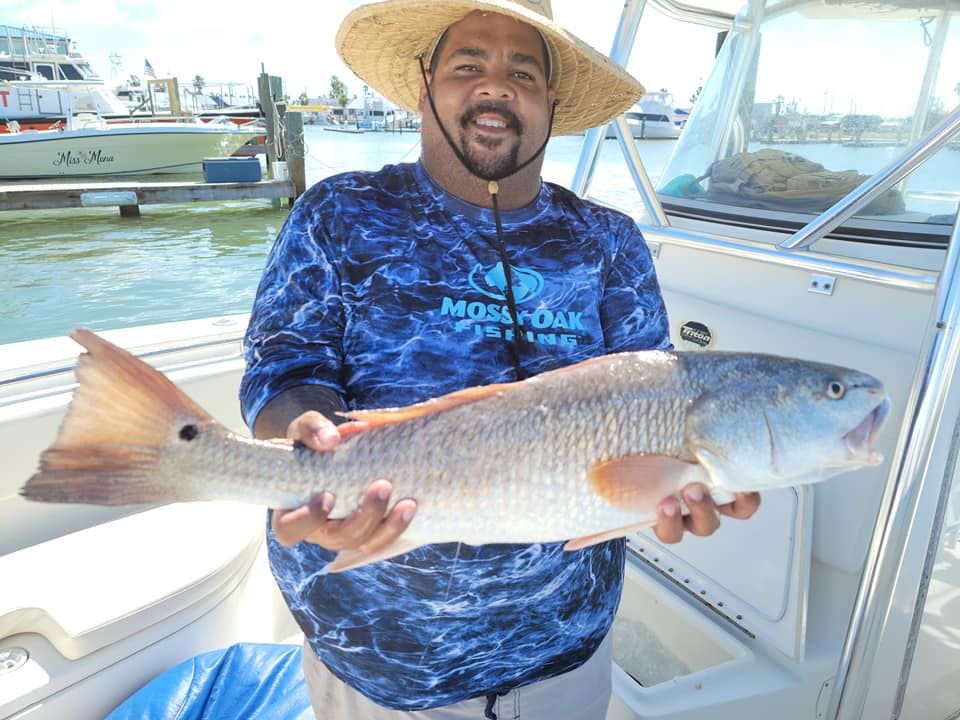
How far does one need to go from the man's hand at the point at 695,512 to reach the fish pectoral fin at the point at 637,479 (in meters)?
0.05

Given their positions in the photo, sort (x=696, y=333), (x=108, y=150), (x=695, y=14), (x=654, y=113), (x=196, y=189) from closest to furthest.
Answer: (x=696, y=333) → (x=695, y=14) → (x=654, y=113) → (x=196, y=189) → (x=108, y=150)

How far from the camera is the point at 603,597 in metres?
2.00

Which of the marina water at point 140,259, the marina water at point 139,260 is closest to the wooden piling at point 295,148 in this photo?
the marina water at point 139,260

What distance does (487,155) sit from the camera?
197 centimetres

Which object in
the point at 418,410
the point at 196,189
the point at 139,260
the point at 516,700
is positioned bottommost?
the point at 139,260

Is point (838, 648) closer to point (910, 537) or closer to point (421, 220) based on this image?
point (910, 537)

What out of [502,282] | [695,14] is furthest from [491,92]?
[695,14]

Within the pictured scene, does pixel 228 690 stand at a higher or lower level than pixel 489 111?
lower

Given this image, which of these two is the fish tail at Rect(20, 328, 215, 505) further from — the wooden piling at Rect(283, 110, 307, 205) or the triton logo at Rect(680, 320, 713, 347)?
the wooden piling at Rect(283, 110, 307, 205)

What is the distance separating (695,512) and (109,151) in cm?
Result: 2741

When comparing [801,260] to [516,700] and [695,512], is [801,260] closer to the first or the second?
[695,512]

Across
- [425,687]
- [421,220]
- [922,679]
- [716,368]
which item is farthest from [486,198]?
[922,679]

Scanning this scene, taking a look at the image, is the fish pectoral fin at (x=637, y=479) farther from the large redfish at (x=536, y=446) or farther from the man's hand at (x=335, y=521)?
the man's hand at (x=335, y=521)

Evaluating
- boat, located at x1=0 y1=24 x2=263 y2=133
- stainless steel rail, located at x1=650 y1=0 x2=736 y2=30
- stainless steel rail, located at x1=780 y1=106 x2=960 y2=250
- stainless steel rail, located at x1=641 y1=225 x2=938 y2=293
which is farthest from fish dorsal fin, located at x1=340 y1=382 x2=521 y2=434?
boat, located at x1=0 y1=24 x2=263 y2=133
